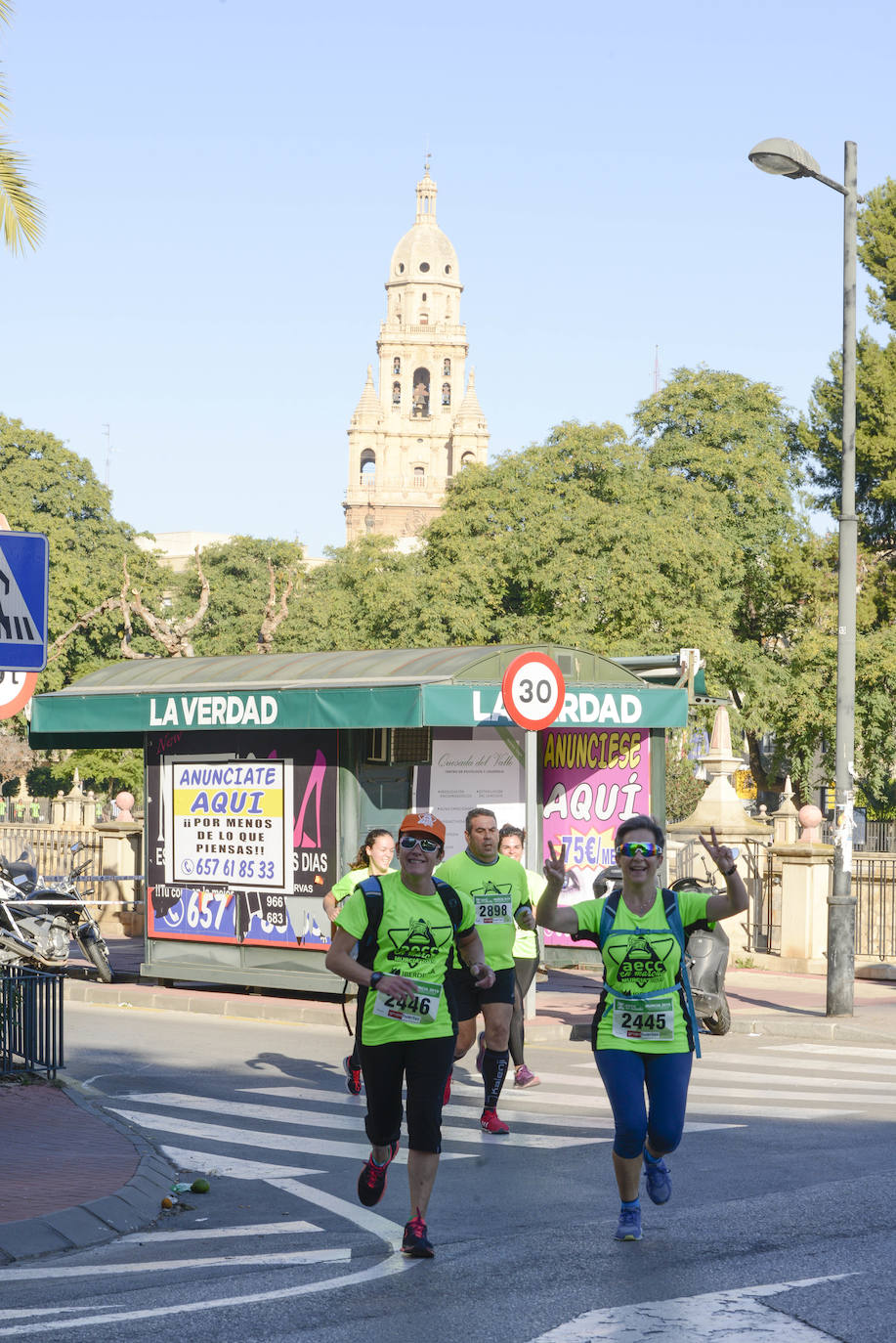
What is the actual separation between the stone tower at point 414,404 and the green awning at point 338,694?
476 ft

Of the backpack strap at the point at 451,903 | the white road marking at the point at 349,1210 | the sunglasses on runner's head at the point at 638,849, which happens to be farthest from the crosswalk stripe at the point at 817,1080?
the backpack strap at the point at 451,903

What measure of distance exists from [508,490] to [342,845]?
1462 inches

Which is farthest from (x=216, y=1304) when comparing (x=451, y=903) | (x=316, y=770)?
(x=316, y=770)

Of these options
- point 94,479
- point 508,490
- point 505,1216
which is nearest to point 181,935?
point 505,1216

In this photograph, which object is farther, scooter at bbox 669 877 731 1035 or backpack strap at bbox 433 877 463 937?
scooter at bbox 669 877 731 1035

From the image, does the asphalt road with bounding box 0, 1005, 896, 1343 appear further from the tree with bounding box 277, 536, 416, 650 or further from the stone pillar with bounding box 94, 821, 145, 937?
the tree with bounding box 277, 536, 416, 650

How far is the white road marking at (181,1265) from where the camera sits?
6.65 m

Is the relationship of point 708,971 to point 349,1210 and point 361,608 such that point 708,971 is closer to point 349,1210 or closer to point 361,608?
point 349,1210

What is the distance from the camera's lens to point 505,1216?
754 centimetres

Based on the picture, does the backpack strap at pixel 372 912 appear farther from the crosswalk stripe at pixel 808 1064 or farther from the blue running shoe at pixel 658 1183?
the crosswalk stripe at pixel 808 1064

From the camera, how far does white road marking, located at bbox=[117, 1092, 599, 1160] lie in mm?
9656

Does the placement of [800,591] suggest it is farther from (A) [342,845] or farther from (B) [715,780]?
(A) [342,845]

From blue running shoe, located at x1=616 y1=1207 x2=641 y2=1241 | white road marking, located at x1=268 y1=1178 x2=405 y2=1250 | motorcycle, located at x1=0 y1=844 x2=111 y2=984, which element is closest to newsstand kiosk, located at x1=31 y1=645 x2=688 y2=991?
motorcycle, located at x1=0 y1=844 x2=111 y2=984

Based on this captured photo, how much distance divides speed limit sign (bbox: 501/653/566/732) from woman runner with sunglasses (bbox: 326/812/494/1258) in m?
7.51
